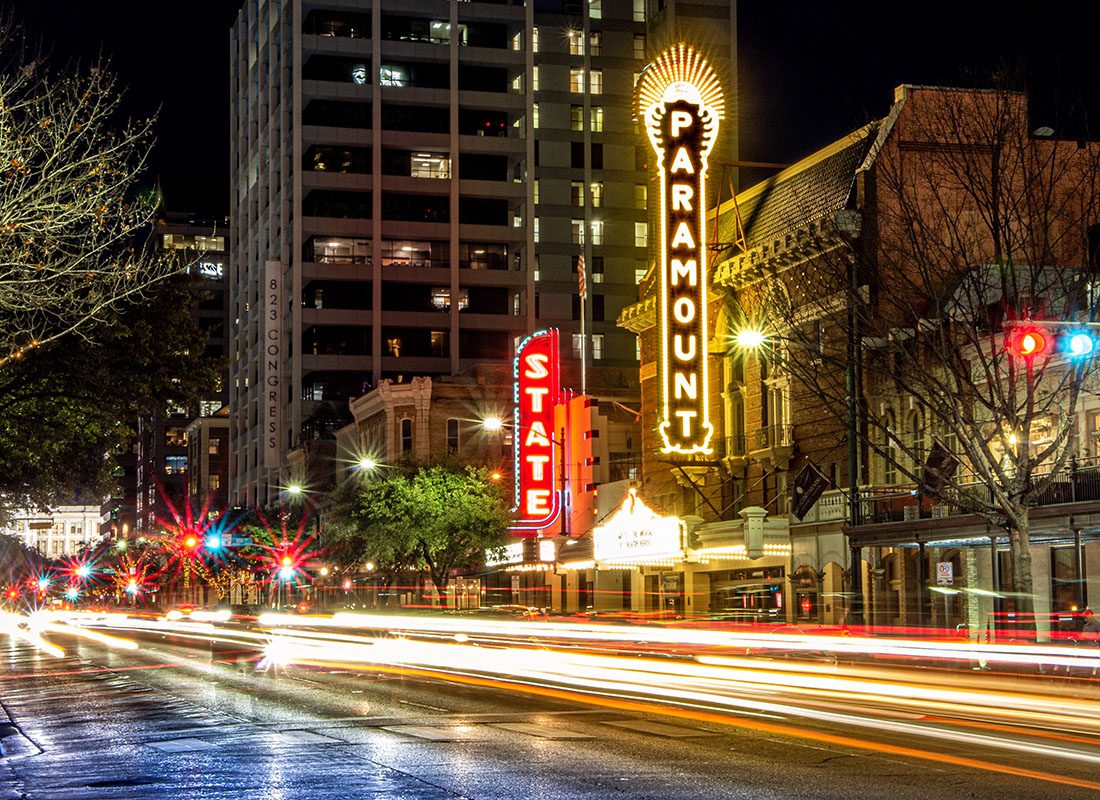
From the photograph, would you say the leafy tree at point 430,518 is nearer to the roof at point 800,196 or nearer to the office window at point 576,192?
the roof at point 800,196

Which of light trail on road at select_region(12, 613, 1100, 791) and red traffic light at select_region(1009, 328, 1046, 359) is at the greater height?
red traffic light at select_region(1009, 328, 1046, 359)

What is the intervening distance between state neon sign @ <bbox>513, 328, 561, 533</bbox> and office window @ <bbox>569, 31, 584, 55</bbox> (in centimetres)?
4814

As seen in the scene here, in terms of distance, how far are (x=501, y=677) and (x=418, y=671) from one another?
3.73 metres

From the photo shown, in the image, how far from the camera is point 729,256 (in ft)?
168

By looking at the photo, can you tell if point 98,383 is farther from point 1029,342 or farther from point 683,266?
point 683,266

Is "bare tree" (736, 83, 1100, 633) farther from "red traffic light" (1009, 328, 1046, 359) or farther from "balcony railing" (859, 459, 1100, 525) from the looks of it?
"red traffic light" (1009, 328, 1046, 359)

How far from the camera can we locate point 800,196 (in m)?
48.2

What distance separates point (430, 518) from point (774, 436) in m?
21.1

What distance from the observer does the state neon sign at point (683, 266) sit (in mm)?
48656

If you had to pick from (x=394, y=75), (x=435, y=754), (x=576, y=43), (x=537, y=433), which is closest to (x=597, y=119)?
(x=576, y=43)

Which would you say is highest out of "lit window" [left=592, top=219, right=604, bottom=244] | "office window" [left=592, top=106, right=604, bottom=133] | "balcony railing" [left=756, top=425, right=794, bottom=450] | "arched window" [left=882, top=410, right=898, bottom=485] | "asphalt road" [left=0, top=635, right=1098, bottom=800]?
"office window" [left=592, top=106, right=604, bottom=133]

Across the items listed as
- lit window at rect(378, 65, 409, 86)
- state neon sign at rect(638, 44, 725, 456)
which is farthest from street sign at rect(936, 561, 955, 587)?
lit window at rect(378, 65, 409, 86)

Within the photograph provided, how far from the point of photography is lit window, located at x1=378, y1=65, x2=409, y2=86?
105000mm

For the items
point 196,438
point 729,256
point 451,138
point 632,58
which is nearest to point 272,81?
point 451,138
